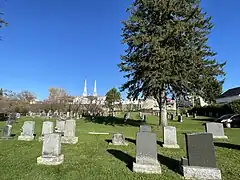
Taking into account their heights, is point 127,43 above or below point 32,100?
above

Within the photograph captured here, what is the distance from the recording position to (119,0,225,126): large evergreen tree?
18125 millimetres

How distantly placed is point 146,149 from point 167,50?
13772 mm

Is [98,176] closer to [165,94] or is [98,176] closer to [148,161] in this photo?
[148,161]

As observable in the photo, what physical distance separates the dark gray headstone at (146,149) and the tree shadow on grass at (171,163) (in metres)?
0.86

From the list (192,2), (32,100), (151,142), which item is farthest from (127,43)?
(32,100)

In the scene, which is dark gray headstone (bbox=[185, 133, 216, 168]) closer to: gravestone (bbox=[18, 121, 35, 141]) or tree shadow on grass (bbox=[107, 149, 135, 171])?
tree shadow on grass (bbox=[107, 149, 135, 171])

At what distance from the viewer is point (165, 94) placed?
21312 mm

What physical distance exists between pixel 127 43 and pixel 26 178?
17.1 meters

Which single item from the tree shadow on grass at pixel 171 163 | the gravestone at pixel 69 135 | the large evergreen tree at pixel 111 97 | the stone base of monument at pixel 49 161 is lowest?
the tree shadow on grass at pixel 171 163

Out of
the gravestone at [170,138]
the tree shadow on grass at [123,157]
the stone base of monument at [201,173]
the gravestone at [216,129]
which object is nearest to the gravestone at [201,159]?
the stone base of monument at [201,173]

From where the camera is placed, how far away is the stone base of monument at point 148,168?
6203 mm

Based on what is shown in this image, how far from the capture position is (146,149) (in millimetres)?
6504

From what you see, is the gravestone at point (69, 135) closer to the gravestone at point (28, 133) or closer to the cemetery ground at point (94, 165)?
the cemetery ground at point (94, 165)

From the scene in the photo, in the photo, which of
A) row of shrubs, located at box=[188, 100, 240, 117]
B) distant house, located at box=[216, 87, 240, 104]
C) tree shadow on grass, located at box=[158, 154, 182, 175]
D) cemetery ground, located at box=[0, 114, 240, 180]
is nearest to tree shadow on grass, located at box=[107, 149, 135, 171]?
cemetery ground, located at box=[0, 114, 240, 180]
